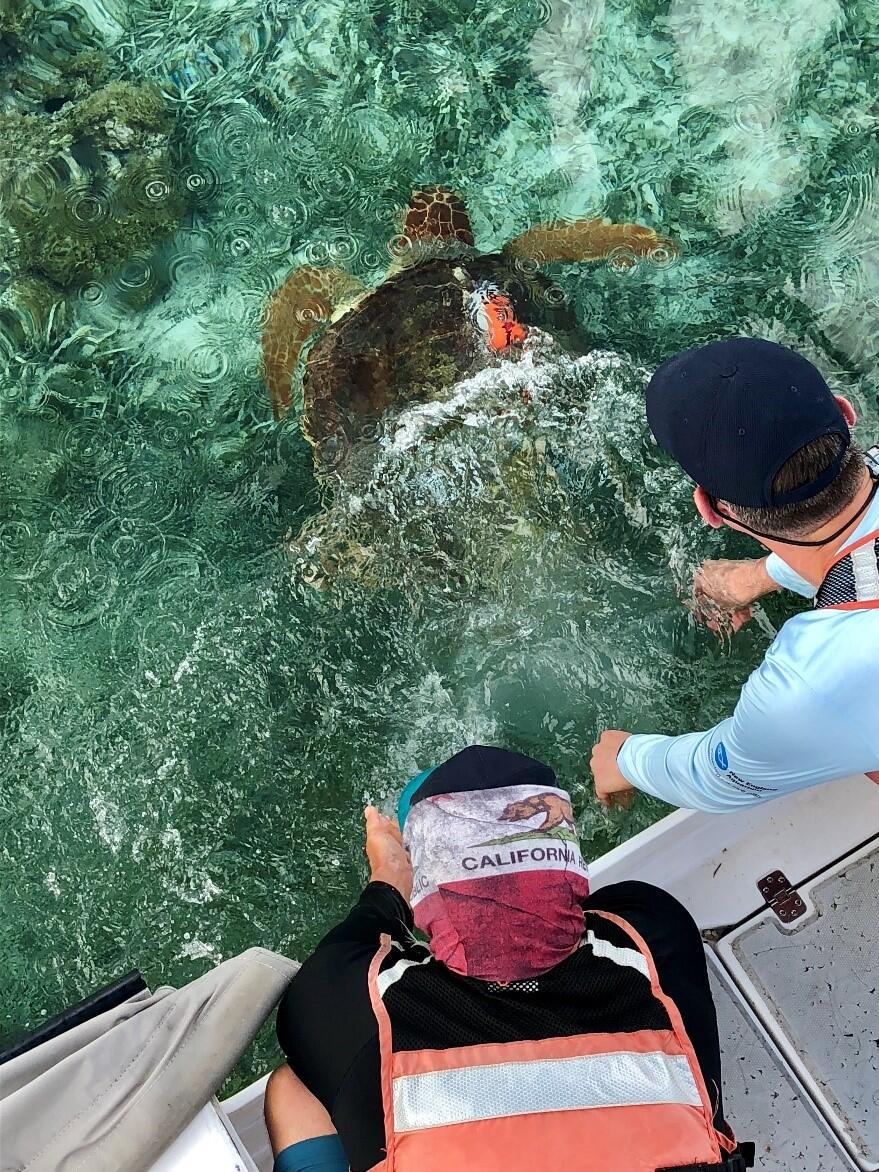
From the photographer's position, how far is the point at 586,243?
10.6 ft

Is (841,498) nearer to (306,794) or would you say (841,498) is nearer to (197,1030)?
(197,1030)

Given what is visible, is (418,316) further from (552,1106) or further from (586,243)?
(552,1106)

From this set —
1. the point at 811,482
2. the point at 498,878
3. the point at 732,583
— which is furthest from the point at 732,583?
the point at 498,878

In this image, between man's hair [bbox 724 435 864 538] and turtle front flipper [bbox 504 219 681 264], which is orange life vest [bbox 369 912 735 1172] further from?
turtle front flipper [bbox 504 219 681 264]

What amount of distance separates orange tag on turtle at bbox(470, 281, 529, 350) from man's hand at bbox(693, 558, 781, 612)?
1.09 metres

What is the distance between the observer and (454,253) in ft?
10.4

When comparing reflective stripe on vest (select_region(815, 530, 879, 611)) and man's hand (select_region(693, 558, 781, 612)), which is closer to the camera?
reflective stripe on vest (select_region(815, 530, 879, 611))

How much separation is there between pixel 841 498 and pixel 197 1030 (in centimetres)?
164

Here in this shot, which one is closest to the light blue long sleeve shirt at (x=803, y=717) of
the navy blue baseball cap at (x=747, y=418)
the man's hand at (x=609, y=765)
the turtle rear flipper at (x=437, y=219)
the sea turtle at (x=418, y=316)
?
the navy blue baseball cap at (x=747, y=418)

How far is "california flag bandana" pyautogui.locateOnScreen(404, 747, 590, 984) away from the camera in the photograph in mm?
1455

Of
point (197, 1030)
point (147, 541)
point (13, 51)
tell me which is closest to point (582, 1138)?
point (197, 1030)

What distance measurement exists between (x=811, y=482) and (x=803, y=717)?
1.43 ft

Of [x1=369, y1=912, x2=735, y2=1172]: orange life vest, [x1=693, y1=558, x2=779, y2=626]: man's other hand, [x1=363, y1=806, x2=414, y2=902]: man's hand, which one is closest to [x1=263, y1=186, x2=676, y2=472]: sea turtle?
[x1=693, y1=558, x2=779, y2=626]: man's other hand

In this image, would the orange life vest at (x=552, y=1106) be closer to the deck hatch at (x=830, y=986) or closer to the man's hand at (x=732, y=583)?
the deck hatch at (x=830, y=986)
